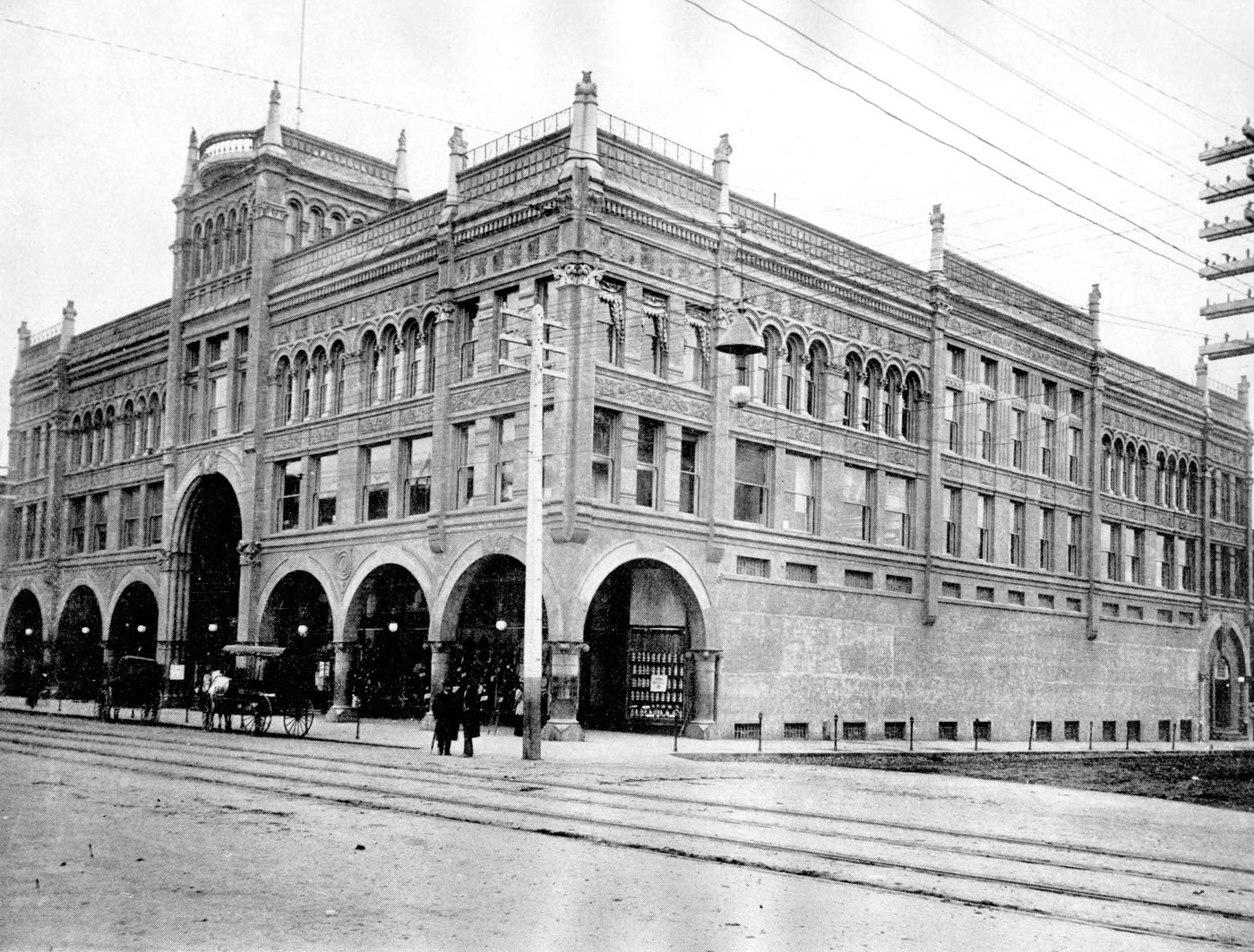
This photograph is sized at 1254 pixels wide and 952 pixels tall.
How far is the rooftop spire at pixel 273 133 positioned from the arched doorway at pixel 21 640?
979 inches

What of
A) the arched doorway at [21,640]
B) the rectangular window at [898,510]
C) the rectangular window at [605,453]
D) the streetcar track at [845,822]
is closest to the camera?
the streetcar track at [845,822]

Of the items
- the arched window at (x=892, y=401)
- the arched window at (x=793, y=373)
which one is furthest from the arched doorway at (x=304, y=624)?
the arched window at (x=892, y=401)

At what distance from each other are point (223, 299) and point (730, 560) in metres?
20.6

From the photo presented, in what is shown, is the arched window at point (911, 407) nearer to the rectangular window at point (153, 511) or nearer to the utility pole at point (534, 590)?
the utility pole at point (534, 590)

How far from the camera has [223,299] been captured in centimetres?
4328

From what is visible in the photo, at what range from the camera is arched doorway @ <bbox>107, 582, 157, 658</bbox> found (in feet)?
161

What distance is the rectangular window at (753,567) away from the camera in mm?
33594

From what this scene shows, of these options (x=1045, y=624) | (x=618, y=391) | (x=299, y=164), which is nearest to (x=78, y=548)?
(x=299, y=164)

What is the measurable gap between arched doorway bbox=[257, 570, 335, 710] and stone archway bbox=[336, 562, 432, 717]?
1.72 metres

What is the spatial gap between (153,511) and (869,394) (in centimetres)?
2670

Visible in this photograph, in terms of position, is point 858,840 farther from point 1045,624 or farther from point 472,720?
point 1045,624

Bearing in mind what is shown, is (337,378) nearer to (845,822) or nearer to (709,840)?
(845,822)

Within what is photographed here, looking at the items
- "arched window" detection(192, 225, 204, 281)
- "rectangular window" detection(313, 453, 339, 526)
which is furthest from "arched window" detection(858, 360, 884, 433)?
"arched window" detection(192, 225, 204, 281)

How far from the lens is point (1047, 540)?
4547 cm
